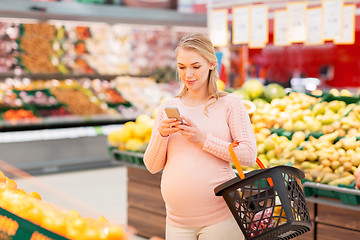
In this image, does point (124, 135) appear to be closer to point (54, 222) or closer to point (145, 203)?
point (145, 203)

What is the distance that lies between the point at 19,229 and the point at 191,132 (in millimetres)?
719

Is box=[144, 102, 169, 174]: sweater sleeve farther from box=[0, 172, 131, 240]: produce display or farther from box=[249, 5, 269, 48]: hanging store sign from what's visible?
box=[249, 5, 269, 48]: hanging store sign

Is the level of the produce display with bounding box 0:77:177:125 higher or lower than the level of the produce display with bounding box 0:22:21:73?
lower

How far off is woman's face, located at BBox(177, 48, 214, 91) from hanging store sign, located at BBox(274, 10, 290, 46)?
2926 mm

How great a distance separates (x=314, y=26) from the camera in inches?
179

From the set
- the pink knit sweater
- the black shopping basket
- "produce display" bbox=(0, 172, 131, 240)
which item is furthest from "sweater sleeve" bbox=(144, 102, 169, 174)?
"produce display" bbox=(0, 172, 131, 240)

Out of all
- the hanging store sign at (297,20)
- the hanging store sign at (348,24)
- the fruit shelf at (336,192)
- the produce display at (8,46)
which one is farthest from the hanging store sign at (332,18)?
the produce display at (8,46)

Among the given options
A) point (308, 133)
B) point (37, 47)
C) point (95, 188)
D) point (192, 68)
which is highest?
point (192, 68)

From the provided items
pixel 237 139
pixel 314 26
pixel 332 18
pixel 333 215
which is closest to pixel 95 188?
pixel 314 26

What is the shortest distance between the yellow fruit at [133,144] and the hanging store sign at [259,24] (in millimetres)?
1524

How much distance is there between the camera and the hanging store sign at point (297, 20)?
4633mm

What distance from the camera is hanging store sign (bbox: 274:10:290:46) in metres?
4.84

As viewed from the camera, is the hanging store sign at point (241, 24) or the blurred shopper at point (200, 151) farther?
the hanging store sign at point (241, 24)

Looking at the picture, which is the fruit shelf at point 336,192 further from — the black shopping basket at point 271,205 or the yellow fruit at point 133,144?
the yellow fruit at point 133,144
